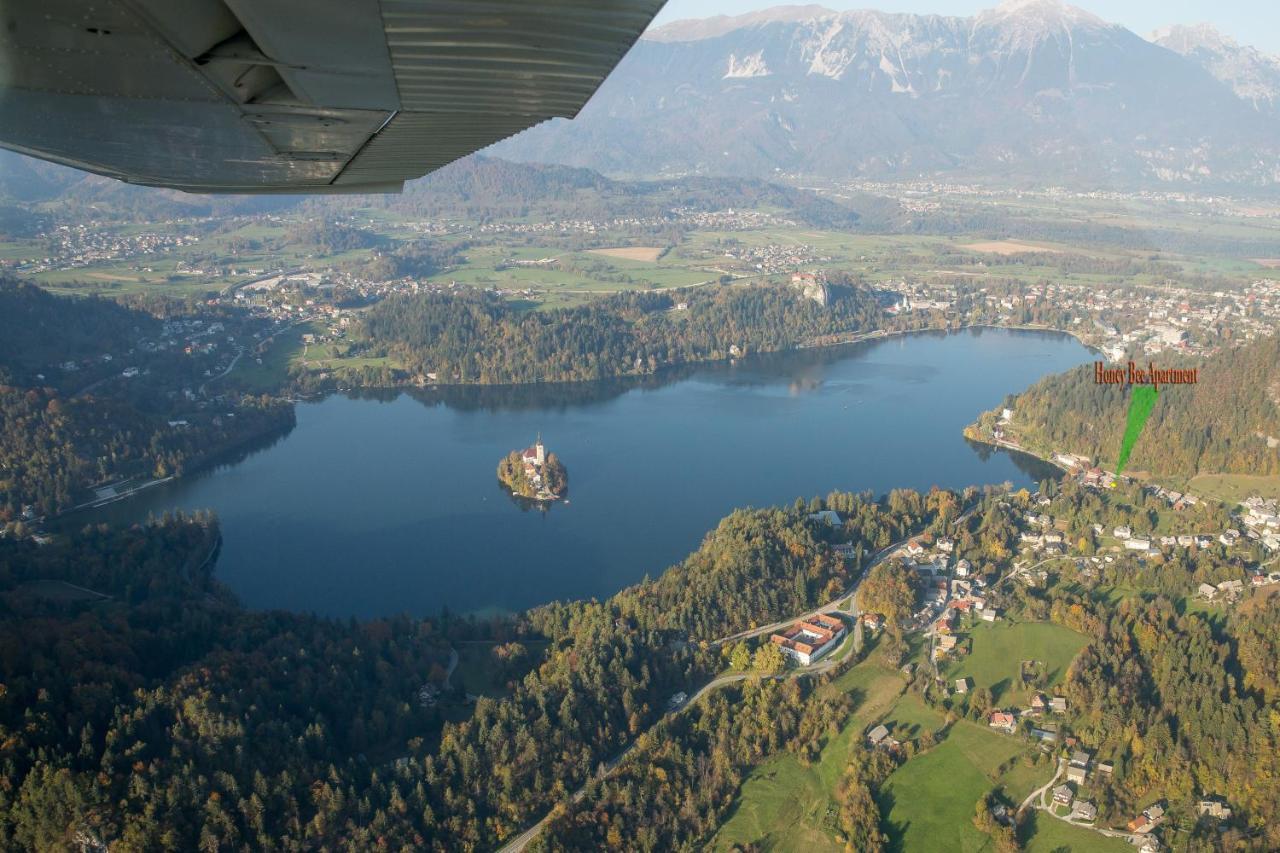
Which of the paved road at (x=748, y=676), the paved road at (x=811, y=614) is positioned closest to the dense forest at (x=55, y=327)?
the paved road at (x=811, y=614)

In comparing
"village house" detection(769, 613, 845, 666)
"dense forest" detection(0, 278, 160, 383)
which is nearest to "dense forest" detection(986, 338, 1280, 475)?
"village house" detection(769, 613, 845, 666)

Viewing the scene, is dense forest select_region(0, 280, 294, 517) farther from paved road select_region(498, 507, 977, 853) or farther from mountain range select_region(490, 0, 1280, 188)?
mountain range select_region(490, 0, 1280, 188)

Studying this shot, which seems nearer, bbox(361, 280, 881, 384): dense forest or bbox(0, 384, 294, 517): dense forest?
bbox(0, 384, 294, 517): dense forest

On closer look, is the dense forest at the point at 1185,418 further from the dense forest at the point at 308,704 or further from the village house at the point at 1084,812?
the village house at the point at 1084,812

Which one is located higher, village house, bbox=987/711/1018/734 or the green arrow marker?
the green arrow marker

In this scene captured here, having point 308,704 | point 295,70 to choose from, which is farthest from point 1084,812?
point 295,70

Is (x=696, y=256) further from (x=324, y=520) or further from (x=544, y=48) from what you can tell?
(x=544, y=48)
